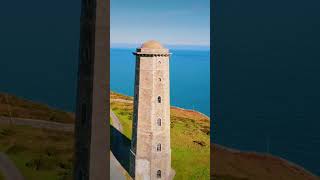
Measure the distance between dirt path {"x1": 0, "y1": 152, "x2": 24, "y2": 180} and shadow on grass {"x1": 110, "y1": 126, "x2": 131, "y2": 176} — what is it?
38.7 ft

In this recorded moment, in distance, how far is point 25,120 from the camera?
61.4ft

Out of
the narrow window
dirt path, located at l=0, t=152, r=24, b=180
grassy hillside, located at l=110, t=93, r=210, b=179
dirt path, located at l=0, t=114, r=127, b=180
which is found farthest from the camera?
grassy hillside, located at l=110, t=93, r=210, b=179

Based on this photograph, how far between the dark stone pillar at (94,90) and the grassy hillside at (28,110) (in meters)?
9.12

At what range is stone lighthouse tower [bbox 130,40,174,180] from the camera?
22.7m

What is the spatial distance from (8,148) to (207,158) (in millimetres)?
17775

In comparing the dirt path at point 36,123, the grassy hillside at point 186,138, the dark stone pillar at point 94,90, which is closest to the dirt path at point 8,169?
the dirt path at point 36,123

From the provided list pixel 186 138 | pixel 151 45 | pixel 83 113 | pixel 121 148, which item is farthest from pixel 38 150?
pixel 186 138

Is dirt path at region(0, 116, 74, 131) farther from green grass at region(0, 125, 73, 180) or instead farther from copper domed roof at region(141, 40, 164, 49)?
copper domed roof at region(141, 40, 164, 49)

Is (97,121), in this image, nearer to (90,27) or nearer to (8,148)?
(90,27)

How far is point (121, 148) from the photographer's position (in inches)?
1179

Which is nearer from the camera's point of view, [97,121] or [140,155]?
[97,121]

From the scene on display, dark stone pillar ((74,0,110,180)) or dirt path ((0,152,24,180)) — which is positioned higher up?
dark stone pillar ((74,0,110,180))
